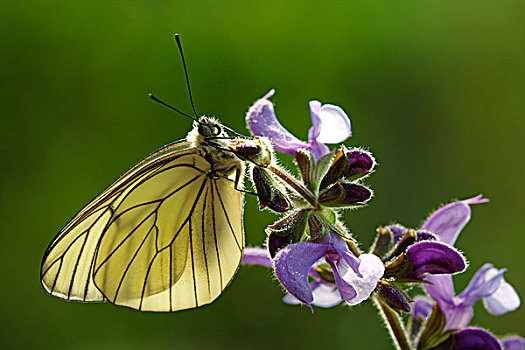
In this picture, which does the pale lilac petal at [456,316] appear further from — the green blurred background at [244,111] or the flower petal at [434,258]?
the green blurred background at [244,111]

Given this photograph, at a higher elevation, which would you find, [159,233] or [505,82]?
[159,233]

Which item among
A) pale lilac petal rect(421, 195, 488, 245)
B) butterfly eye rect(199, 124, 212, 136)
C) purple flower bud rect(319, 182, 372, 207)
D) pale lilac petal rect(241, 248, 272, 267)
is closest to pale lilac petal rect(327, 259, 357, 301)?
purple flower bud rect(319, 182, 372, 207)

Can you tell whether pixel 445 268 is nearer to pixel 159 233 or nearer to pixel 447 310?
pixel 447 310

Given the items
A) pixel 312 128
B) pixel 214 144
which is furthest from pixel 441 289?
pixel 214 144

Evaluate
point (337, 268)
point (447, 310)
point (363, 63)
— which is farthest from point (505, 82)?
point (337, 268)

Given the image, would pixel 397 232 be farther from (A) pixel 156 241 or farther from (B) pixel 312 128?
(A) pixel 156 241

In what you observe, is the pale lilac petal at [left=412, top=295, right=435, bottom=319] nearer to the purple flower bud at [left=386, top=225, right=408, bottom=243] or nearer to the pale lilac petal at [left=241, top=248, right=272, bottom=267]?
the purple flower bud at [left=386, top=225, right=408, bottom=243]

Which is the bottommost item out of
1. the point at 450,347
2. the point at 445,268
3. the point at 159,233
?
the point at 450,347
